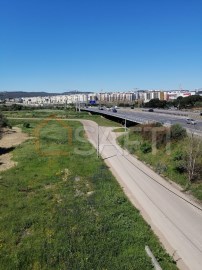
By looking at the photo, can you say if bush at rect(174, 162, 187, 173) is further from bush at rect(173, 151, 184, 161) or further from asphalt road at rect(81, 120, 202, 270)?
asphalt road at rect(81, 120, 202, 270)

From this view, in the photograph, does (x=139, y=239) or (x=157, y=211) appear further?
(x=157, y=211)

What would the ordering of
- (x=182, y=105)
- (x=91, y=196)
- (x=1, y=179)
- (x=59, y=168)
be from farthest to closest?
1. (x=182, y=105)
2. (x=59, y=168)
3. (x=1, y=179)
4. (x=91, y=196)

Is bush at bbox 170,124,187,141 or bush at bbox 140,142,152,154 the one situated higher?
bush at bbox 170,124,187,141

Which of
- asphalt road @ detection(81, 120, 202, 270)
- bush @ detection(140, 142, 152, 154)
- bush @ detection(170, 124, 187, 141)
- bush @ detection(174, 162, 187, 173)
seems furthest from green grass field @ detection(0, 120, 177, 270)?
bush @ detection(170, 124, 187, 141)

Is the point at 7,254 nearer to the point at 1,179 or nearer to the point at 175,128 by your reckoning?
the point at 1,179

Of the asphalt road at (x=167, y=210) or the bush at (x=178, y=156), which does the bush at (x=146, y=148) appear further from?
the bush at (x=178, y=156)

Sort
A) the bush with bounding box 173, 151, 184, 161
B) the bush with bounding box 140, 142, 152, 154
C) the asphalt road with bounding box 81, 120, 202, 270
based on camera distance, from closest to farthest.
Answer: the asphalt road with bounding box 81, 120, 202, 270 → the bush with bounding box 173, 151, 184, 161 → the bush with bounding box 140, 142, 152, 154

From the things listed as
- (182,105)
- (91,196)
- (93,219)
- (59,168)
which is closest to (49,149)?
(59,168)
